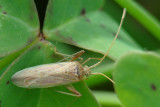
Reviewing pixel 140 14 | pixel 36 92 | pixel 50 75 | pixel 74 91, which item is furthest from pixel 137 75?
pixel 140 14

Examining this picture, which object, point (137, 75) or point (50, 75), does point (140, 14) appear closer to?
point (50, 75)

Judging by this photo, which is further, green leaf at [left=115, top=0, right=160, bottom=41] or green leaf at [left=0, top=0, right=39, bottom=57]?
green leaf at [left=115, top=0, right=160, bottom=41]

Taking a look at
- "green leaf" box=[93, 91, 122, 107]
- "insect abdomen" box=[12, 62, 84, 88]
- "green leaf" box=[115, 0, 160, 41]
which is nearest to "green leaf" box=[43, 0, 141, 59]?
"insect abdomen" box=[12, 62, 84, 88]

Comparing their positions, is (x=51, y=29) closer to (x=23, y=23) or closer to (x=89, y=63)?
(x=23, y=23)

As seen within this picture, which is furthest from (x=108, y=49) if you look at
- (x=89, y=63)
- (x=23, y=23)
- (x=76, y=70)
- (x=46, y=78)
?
(x=89, y=63)

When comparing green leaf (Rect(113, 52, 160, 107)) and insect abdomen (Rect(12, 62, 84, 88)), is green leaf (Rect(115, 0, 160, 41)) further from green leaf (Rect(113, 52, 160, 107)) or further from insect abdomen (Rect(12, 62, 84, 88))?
green leaf (Rect(113, 52, 160, 107))
